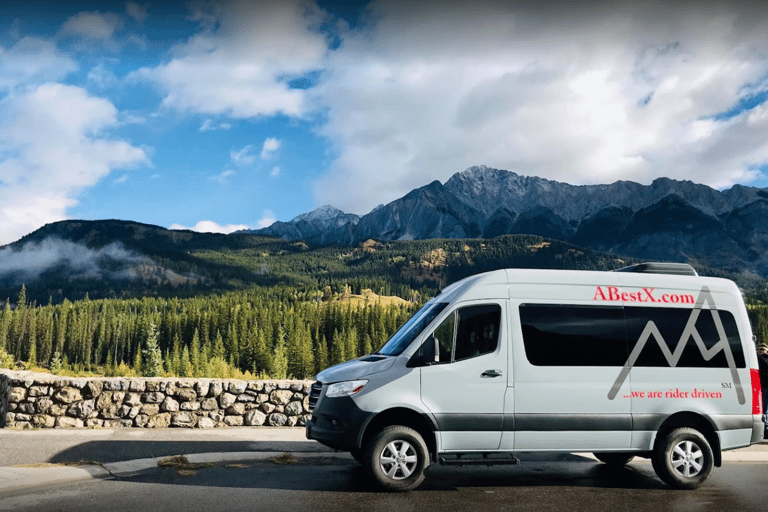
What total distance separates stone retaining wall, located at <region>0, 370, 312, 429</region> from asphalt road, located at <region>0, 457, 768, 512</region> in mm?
3185

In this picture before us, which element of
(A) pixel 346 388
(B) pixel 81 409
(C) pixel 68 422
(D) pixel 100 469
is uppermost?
(A) pixel 346 388

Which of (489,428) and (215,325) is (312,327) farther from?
(489,428)

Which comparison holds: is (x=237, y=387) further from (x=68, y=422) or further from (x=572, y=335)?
(x=572, y=335)

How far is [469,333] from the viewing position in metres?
8.94

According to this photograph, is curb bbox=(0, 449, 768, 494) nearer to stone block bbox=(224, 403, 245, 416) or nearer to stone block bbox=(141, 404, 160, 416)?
stone block bbox=(224, 403, 245, 416)

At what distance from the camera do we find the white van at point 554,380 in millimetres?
8562

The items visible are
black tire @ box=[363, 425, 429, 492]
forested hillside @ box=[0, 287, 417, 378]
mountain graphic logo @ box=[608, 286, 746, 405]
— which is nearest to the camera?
black tire @ box=[363, 425, 429, 492]

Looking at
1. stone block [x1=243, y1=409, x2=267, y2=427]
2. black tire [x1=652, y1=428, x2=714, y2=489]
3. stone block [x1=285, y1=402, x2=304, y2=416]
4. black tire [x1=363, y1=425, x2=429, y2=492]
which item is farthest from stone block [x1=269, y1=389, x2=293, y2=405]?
black tire [x1=652, y1=428, x2=714, y2=489]

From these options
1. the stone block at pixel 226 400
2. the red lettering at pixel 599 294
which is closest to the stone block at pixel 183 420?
the stone block at pixel 226 400

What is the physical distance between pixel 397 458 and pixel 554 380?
8.46ft

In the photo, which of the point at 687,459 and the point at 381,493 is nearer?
the point at 381,493

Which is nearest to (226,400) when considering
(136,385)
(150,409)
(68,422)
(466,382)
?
(150,409)

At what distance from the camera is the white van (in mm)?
8562

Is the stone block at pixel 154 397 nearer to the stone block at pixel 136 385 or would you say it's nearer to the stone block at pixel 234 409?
the stone block at pixel 136 385
